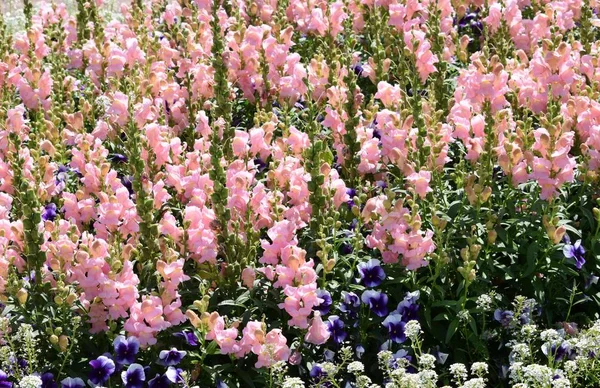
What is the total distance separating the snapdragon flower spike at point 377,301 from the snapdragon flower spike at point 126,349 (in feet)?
3.96

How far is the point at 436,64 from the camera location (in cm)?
720

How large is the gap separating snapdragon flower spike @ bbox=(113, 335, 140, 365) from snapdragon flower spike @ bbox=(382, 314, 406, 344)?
129cm

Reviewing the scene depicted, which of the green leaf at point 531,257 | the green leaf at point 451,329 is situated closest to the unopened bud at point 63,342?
the green leaf at point 451,329

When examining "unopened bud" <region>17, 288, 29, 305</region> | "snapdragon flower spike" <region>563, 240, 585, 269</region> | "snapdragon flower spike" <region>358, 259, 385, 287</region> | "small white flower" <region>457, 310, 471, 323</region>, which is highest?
"snapdragon flower spike" <region>563, 240, 585, 269</region>

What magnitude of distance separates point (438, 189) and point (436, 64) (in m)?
1.45

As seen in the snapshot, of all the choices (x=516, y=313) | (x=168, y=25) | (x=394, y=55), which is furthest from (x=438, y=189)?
(x=168, y=25)

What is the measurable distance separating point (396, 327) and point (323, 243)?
1.92 ft

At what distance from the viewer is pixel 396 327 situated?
5.15 m

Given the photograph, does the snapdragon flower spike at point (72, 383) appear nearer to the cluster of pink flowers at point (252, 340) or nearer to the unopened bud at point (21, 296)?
the unopened bud at point (21, 296)

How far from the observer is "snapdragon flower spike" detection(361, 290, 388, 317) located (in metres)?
5.20

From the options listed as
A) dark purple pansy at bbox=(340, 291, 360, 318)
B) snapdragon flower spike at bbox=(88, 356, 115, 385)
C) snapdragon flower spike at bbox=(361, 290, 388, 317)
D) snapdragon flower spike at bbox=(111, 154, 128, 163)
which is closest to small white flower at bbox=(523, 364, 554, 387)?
snapdragon flower spike at bbox=(361, 290, 388, 317)

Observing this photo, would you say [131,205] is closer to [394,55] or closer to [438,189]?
[438,189]

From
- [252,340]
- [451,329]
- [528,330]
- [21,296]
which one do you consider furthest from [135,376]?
[528,330]

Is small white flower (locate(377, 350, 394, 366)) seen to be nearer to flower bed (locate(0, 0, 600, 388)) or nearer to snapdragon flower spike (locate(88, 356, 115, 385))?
flower bed (locate(0, 0, 600, 388))
